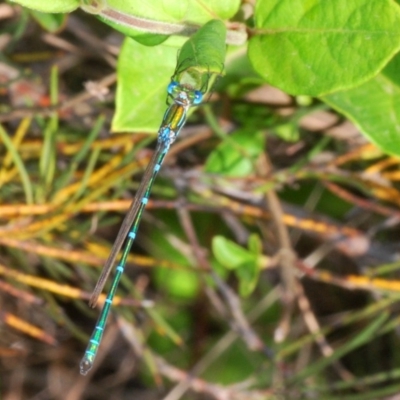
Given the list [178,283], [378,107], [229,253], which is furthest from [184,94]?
[178,283]

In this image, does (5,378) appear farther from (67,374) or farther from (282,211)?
(282,211)

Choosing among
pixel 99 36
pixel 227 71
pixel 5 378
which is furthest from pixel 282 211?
pixel 5 378

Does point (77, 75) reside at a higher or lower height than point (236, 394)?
higher

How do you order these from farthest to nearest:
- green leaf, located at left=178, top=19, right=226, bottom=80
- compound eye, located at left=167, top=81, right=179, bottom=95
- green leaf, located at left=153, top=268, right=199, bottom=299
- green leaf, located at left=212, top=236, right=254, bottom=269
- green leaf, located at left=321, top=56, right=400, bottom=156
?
green leaf, located at left=153, top=268, right=199, bottom=299 → green leaf, located at left=212, top=236, right=254, bottom=269 → green leaf, located at left=321, top=56, right=400, bottom=156 → compound eye, located at left=167, top=81, right=179, bottom=95 → green leaf, located at left=178, top=19, right=226, bottom=80

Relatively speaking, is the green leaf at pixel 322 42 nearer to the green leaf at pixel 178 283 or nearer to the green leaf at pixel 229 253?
the green leaf at pixel 229 253

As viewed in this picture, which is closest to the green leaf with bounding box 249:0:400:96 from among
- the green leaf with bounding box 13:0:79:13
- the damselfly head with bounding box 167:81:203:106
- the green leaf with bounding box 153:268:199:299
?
the damselfly head with bounding box 167:81:203:106

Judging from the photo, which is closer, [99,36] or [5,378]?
[99,36]

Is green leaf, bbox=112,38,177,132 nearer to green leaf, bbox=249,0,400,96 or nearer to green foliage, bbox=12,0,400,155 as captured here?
green foliage, bbox=12,0,400,155
